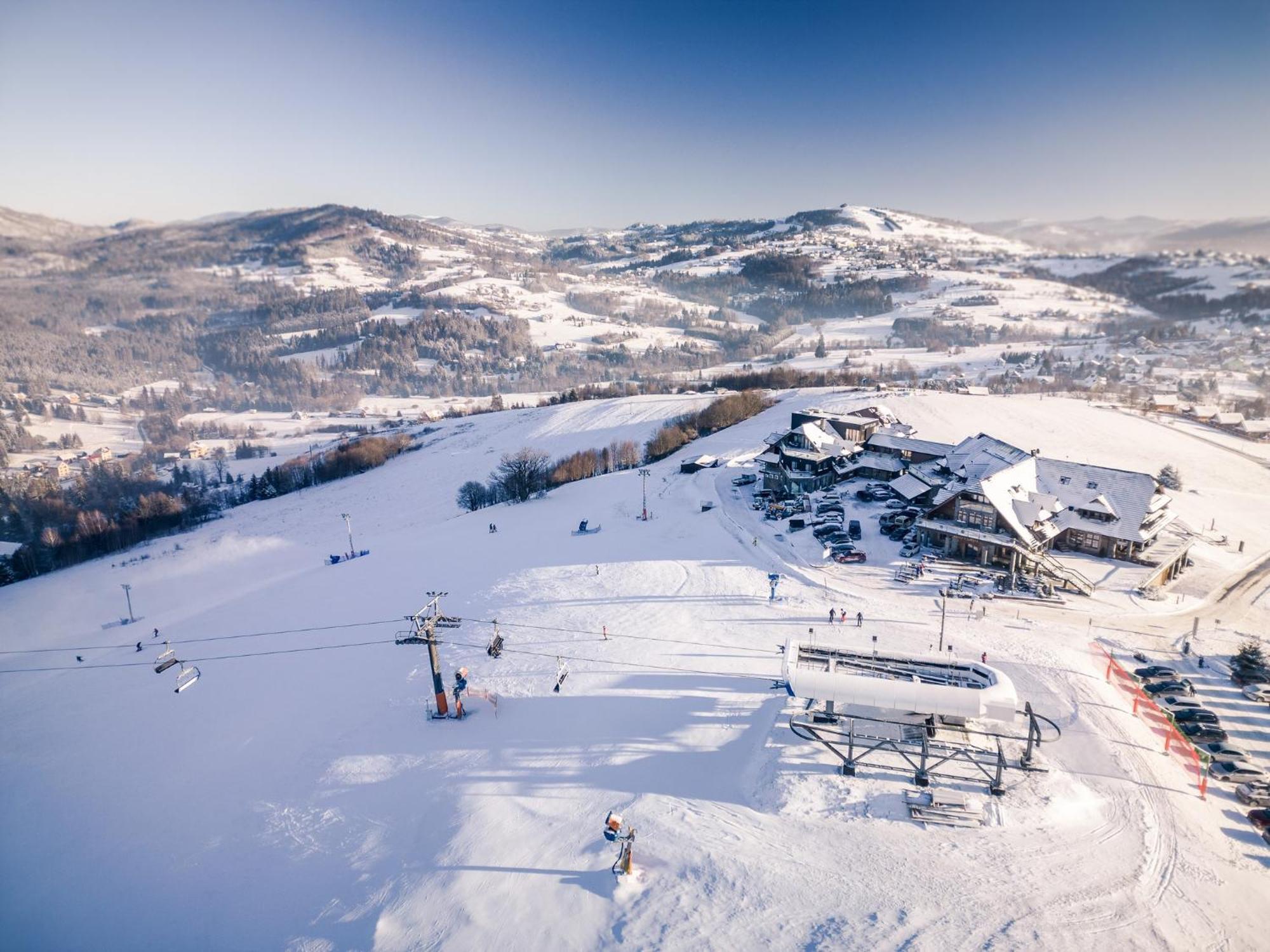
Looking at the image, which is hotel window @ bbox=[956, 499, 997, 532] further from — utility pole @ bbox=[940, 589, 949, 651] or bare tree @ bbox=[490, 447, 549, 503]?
bare tree @ bbox=[490, 447, 549, 503]

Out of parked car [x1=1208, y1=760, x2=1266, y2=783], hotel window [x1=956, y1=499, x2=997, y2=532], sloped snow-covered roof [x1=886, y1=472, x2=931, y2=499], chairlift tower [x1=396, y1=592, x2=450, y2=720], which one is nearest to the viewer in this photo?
parked car [x1=1208, y1=760, x2=1266, y2=783]

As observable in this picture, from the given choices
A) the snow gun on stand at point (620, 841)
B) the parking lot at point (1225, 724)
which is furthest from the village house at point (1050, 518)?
the snow gun on stand at point (620, 841)

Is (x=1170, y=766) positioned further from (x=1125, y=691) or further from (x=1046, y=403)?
(x=1046, y=403)

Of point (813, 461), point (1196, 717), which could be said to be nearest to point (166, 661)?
point (813, 461)

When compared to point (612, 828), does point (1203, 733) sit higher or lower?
lower

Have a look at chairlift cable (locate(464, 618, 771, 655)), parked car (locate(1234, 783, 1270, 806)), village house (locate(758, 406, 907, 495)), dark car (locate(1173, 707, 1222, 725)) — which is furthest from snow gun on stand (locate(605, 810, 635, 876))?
village house (locate(758, 406, 907, 495))

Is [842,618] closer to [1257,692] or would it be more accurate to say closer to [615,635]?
[615,635]
